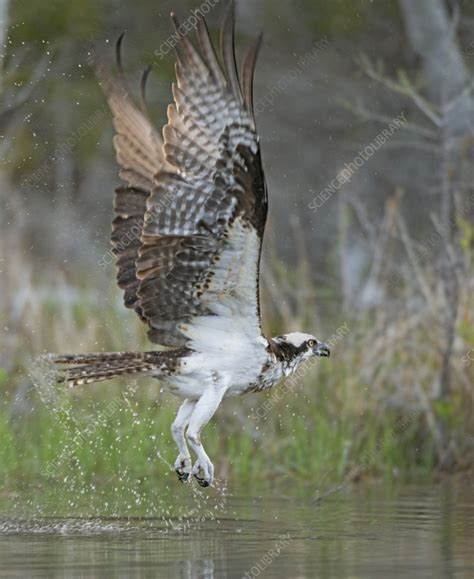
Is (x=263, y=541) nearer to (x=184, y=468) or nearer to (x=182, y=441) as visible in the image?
(x=184, y=468)

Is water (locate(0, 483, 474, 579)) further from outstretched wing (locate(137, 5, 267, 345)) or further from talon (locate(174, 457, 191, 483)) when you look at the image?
outstretched wing (locate(137, 5, 267, 345))

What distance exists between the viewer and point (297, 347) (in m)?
9.22

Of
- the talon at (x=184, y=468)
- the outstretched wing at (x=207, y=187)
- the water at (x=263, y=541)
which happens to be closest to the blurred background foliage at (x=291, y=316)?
the water at (x=263, y=541)

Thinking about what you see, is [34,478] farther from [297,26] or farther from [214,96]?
[297,26]

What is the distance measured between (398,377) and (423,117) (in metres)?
7.59

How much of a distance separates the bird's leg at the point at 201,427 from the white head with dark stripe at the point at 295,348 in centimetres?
47

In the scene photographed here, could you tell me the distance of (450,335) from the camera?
1148cm

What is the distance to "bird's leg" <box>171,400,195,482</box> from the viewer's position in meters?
8.82

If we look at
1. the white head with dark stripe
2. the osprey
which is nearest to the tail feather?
the osprey

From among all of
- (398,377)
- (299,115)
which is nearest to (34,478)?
(398,377)

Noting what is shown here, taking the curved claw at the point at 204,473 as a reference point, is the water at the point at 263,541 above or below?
below

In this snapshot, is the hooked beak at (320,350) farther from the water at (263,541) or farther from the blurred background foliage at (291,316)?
the blurred background foliage at (291,316)

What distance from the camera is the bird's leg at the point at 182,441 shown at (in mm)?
8820

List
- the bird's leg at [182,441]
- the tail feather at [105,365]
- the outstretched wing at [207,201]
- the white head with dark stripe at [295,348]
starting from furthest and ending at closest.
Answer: the white head with dark stripe at [295,348] → the bird's leg at [182,441] → the tail feather at [105,365] → the outstretched wing at [207,201]
